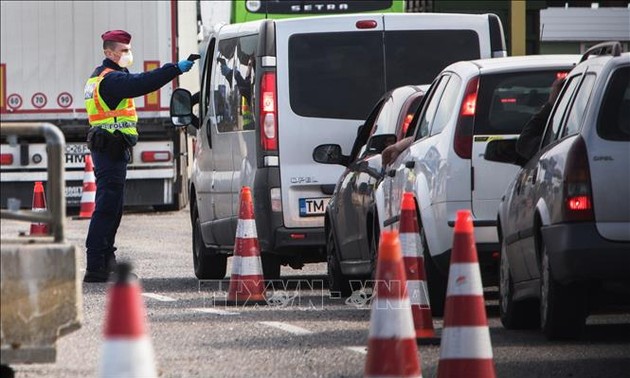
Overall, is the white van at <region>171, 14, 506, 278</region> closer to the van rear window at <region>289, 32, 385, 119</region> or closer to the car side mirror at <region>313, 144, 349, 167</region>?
the van rear window at <region>289, 32, 385, 119</region>

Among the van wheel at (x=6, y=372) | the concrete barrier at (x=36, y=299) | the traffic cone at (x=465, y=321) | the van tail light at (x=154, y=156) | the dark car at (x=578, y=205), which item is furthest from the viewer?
the van tail light at (x=154, y=156)

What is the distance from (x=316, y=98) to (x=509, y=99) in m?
2.87

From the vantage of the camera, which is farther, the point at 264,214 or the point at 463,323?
the point at 264,214

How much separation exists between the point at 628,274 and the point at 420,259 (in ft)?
3.38

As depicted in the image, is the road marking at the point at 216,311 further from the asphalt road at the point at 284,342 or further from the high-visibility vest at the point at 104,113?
the high-visibility vest at the point at 104,113

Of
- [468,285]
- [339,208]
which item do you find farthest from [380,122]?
[468,285]

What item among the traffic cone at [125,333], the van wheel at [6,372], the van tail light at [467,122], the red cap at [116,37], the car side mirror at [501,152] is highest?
the red cap at [116,37]

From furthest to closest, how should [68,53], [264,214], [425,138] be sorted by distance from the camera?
[68,53], [264,214], [425,138]

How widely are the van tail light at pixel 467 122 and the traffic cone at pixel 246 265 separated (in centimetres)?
199

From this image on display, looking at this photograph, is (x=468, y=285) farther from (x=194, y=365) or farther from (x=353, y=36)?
(x=353, y=36)

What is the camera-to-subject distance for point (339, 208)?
13.5 metres

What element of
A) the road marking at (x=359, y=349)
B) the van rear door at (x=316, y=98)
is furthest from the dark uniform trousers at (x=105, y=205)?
the road marking at (x=359, y=349)

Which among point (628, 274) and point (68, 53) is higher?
point (68, 53)

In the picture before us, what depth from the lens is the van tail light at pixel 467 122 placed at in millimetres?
11570
